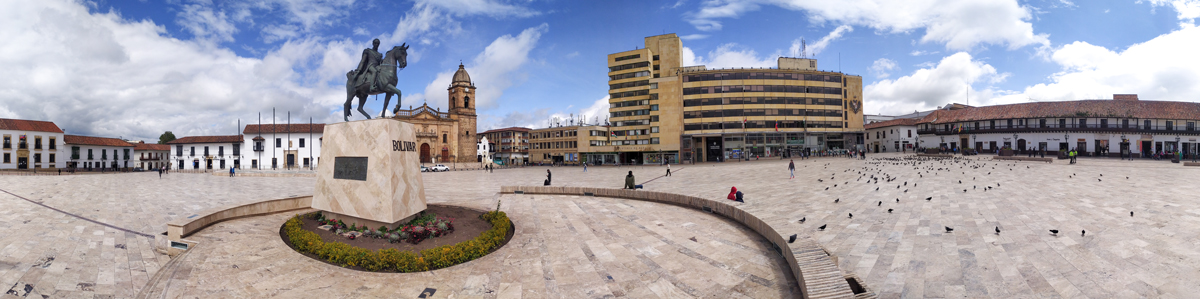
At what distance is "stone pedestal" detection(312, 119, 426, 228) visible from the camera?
10.2 metres

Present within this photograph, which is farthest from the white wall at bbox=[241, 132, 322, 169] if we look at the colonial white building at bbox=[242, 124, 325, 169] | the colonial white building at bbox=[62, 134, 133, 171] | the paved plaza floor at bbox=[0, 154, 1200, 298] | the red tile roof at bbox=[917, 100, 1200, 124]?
the red tile roof at bbox=[917, 100, 1200, 124]

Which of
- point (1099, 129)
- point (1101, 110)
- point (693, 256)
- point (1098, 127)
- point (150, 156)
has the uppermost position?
point (1101, 110)

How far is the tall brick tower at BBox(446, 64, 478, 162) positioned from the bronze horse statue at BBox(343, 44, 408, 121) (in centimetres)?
6267

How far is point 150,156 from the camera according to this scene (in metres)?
70.1

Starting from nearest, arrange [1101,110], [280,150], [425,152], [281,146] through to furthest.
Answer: [1101,110], [280,150], [281,146], [425,152]

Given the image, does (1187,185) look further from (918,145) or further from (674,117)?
(918,145)

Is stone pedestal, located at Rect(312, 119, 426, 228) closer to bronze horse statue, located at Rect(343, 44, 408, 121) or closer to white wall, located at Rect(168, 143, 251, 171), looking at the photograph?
bronze horse statue, located at Rect(343, 44, 408, 121)

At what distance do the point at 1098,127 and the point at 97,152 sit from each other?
417 ft

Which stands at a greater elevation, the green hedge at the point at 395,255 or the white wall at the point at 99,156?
the white wall at the point at 99,156

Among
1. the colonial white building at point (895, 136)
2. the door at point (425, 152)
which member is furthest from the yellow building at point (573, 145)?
the colonial white building at point (895, 136)

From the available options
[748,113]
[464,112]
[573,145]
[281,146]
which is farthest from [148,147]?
[748,113]

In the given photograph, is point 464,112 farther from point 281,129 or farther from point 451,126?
point 281,129

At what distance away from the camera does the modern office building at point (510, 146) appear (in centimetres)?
8656

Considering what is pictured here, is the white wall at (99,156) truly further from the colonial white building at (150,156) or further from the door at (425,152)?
the door at (425,152)
